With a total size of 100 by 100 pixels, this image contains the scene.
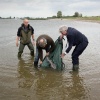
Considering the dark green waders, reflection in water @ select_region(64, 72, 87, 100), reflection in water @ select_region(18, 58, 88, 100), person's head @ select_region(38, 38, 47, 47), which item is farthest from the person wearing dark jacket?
reflection in water @ select_region(64, 72, 87, 100)

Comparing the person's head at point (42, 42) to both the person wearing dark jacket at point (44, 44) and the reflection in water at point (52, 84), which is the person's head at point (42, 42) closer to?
the person wearing dark jacket at point (44, 44)

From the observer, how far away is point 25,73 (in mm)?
8789

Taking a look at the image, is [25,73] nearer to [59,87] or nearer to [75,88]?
[59,87]

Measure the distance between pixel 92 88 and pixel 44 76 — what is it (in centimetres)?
193

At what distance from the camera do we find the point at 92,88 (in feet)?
23.2

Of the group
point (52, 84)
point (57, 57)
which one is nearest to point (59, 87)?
point (52, 84)

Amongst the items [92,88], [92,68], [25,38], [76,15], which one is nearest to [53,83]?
[92,88]

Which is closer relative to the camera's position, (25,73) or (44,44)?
(44,44)

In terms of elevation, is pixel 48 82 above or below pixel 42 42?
below

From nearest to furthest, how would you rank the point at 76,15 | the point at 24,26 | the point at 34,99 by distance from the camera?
the point at 34,99
the point at 24,26
the point at 76,15

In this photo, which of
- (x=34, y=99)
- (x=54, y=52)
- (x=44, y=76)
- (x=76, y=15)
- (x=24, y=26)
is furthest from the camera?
(x=76, y=15)

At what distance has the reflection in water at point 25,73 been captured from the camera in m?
7.50

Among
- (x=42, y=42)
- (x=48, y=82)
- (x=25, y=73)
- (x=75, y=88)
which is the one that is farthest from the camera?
(x=25, y=73)

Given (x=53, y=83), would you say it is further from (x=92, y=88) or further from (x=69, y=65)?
(x=69, y=65)
